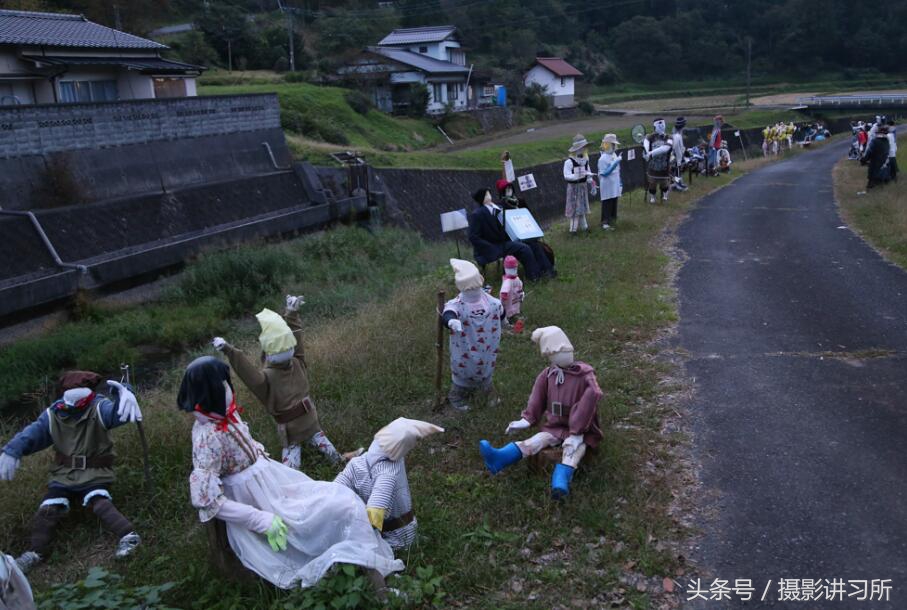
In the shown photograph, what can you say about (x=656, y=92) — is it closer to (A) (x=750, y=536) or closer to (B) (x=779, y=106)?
(B) (x=779, y=106)

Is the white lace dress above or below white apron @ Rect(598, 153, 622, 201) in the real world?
below

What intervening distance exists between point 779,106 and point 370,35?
30.3 meters

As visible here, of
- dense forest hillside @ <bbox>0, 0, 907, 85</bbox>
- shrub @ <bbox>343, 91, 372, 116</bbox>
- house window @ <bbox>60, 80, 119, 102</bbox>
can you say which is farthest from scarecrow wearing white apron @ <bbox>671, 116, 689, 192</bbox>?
dense forest hillside @ <bbox>0, 0, 907, 85</bbox>

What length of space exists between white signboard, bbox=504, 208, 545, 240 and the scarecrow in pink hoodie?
18.2 feet

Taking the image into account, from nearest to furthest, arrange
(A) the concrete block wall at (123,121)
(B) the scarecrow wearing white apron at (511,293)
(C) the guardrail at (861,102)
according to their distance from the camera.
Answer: (B) the scarecrow wearing white apron at (511,293)
(A) the concrete block wall at (123,121)
(C) the guardrail at (861,102)

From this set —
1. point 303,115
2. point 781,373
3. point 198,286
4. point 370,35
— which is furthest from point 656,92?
point 781,373

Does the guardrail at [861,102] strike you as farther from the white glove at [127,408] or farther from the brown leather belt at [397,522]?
the white glove at [127,408]

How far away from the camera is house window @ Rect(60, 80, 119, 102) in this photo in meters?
23.7

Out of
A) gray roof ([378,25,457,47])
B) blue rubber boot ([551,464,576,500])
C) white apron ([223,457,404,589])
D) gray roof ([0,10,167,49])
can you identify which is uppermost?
gray roof ([378,25,457,47])

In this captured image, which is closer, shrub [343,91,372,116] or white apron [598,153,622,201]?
white apron [598,153,622,201]

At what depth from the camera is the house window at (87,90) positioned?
932 inches

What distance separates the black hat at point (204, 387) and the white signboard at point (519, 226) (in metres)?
7.14

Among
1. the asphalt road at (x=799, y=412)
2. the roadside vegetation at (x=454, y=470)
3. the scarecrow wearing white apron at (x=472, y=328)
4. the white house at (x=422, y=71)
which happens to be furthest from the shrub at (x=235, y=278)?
the white house at (x=422, y=71)

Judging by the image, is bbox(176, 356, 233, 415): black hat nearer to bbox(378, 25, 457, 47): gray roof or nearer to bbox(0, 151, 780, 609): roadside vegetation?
bbox(0, 151, 780, 609): roadside vegetation
